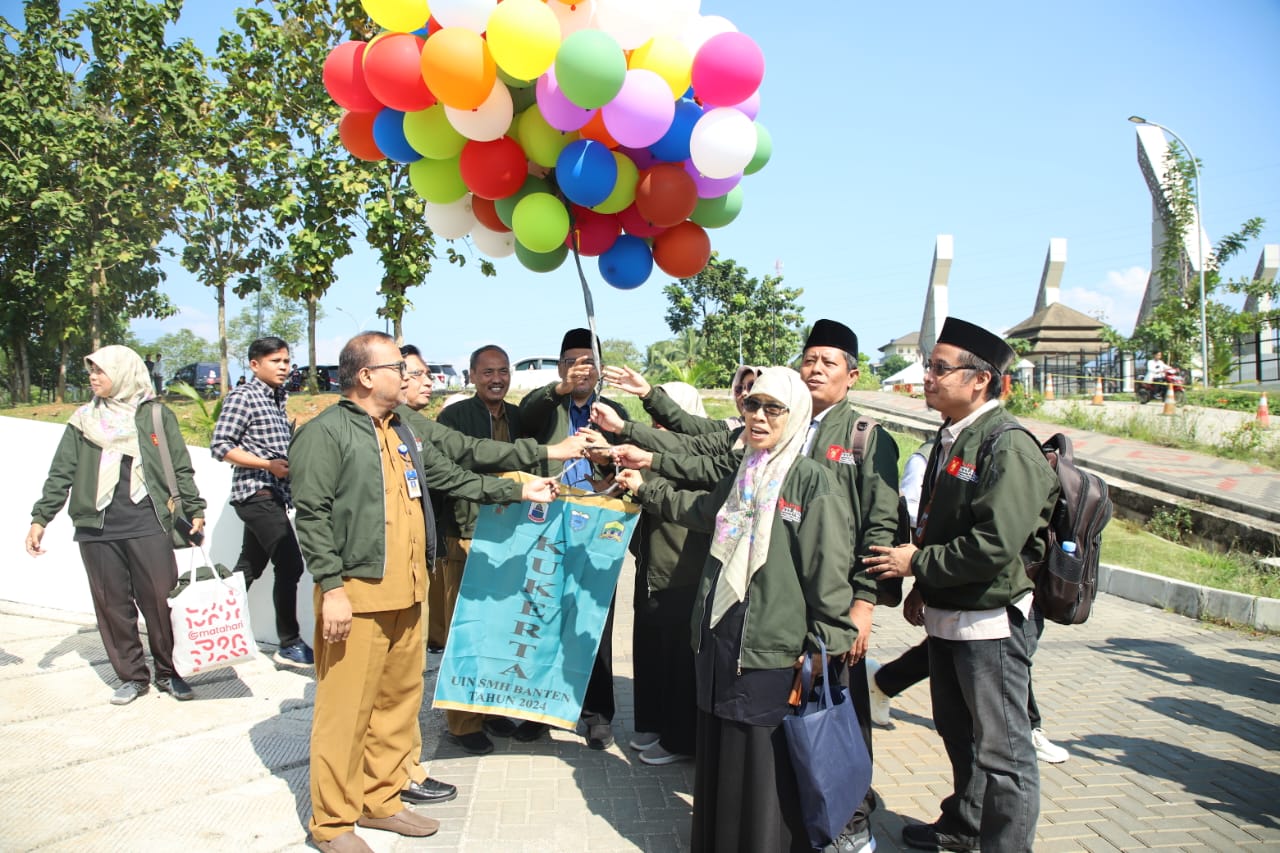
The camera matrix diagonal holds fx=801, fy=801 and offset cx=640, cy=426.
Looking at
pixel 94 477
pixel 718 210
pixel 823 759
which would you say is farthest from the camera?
pixel 94 477

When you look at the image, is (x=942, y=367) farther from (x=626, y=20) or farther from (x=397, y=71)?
(x=397, y=71)

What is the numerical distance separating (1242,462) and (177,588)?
14318 mm

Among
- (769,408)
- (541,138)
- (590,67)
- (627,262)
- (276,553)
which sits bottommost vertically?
(276,553)

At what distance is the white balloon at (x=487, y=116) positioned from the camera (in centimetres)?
344

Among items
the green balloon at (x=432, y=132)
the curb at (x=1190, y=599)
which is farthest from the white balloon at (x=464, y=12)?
the curb at (x=1190, y=599)

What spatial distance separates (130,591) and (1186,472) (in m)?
12.7

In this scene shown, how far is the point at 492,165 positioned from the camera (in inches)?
144

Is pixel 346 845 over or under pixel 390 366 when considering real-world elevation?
under

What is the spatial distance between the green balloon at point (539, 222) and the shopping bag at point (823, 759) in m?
2.14

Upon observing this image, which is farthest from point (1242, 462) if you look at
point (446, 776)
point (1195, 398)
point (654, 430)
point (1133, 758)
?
point (446, 776)

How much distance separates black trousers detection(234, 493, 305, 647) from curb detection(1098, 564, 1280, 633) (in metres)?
6.73

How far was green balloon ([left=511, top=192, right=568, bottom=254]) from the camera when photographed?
144 inches

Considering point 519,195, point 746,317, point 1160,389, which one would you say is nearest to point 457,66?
point 519,195

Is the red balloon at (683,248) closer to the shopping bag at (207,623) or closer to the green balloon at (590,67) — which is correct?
the green balloon at (590,67)
